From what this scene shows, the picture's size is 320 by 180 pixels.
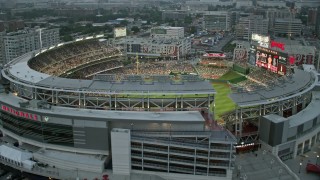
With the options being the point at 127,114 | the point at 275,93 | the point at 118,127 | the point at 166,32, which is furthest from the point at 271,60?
the point at 166,32

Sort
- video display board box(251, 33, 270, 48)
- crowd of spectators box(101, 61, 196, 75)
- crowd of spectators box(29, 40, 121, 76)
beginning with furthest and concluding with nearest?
crowd of spectators box(101, 61, 196, 75) → video display board box(251, 33, 270, 48) → crowd of spectators box(29, 40, 121, 76)

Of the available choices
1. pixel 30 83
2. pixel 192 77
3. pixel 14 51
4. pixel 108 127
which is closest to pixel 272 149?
pixel 192 77

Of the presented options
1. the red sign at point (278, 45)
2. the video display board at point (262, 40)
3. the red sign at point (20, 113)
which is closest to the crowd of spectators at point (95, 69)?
the red sign at point (20, 113)

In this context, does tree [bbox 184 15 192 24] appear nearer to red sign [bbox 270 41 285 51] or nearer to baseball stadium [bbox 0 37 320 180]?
red sign [bbox 270 41 285 51]

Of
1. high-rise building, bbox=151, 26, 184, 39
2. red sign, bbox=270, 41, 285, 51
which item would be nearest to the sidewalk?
red sign, bbox=270, 41, 285, 51

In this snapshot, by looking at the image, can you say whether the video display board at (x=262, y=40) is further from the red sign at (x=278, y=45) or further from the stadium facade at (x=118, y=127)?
the stadium facade at (x=118, y=127)

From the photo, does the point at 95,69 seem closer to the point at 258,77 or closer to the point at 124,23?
the point at 258,77
